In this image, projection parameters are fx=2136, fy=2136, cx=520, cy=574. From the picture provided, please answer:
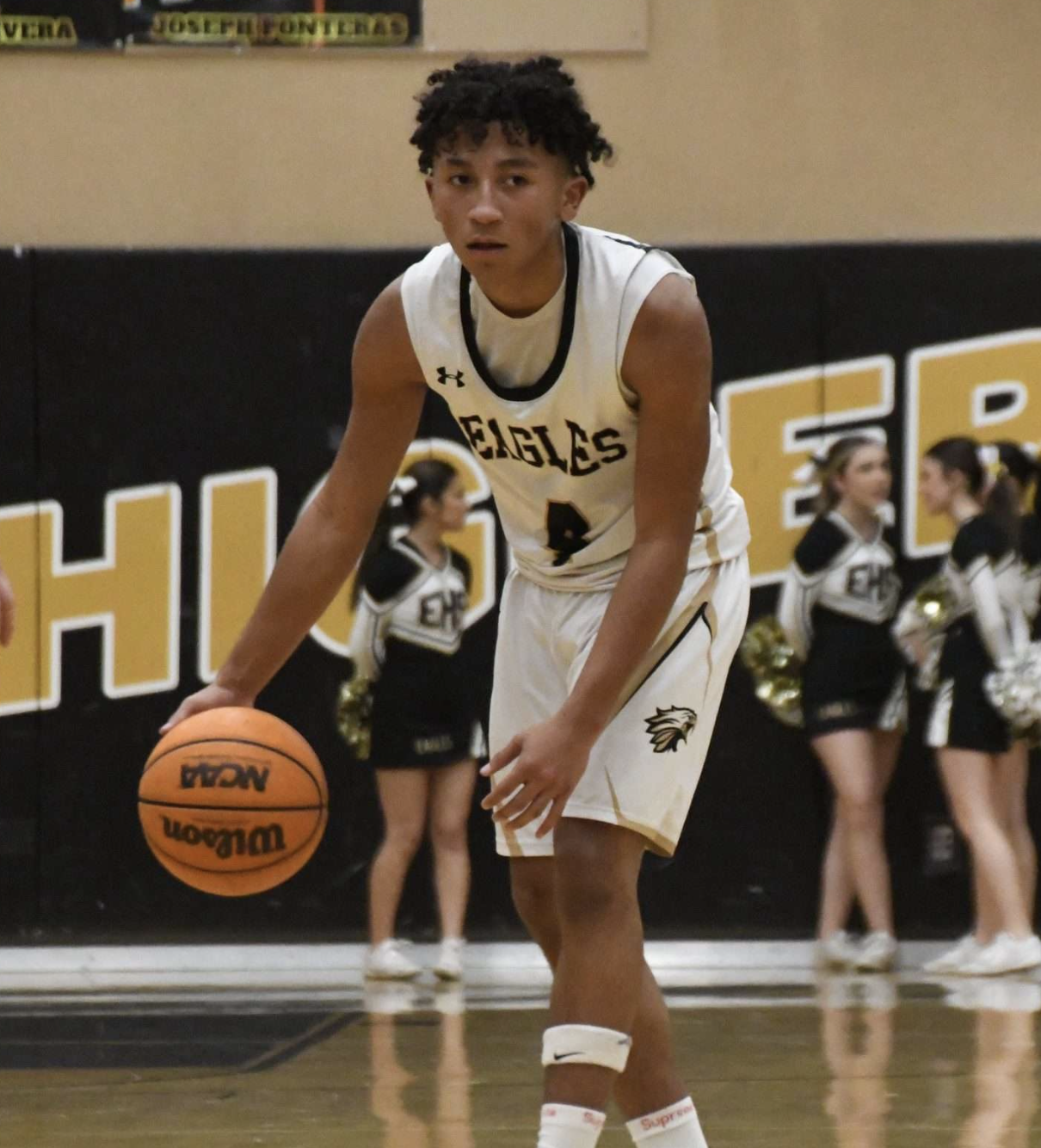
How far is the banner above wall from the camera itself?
28.6 feet

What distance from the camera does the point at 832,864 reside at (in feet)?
27.8

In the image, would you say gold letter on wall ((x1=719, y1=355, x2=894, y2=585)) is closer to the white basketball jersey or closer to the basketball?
the white basketball jersey

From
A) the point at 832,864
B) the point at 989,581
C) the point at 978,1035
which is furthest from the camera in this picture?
the point at 832,864

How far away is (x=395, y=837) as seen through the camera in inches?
318

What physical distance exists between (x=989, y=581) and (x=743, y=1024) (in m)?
1.98

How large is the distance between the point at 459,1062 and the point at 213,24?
463 cm

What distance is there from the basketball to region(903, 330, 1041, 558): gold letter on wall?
17.1 ft

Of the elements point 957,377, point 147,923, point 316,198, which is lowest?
point 147,923

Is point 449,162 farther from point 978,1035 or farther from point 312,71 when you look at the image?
point 312,71

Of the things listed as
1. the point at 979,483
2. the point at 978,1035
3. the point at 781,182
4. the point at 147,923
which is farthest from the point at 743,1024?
the point at 781,182

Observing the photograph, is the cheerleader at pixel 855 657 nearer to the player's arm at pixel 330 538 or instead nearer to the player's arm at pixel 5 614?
the player's arm at pixel 5 614

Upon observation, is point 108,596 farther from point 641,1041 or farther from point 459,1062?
point 641,1041

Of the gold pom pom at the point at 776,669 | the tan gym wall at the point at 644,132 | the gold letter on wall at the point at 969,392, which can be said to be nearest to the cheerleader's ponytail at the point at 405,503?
the tan gym wall at the point at 644,132

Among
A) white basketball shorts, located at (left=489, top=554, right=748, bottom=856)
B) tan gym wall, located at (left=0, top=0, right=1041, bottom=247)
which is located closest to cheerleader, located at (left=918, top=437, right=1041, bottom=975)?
tan gym wall, located at (left=0, top=0, right=1041, bottom=247)
